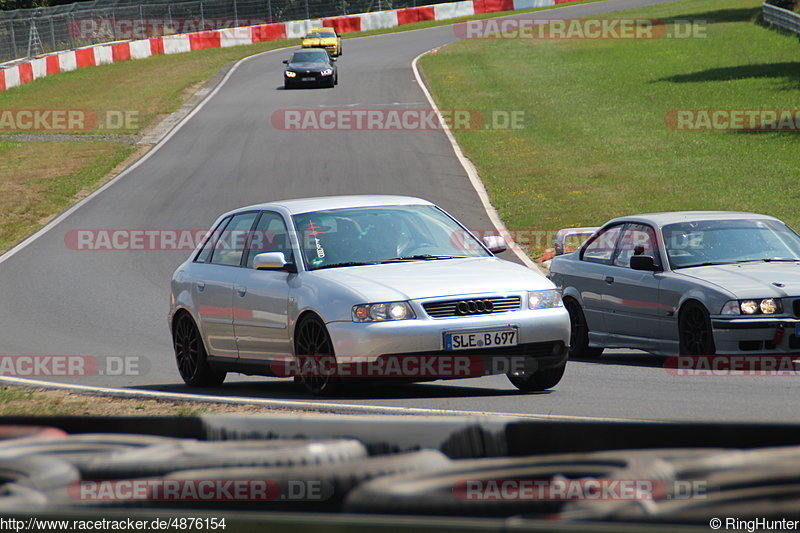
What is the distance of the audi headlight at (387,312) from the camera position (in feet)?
27.8

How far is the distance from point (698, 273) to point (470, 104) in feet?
94.1

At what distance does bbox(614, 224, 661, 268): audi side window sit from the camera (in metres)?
11.6

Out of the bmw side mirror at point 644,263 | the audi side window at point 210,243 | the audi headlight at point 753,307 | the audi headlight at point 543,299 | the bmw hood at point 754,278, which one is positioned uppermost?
the audi side window at point 210,243

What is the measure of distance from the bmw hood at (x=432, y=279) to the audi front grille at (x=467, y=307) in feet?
0.20

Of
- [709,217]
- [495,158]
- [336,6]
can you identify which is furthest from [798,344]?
[336,6]

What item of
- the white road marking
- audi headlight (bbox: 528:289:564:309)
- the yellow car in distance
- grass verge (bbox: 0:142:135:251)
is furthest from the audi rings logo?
the yellow car in distance

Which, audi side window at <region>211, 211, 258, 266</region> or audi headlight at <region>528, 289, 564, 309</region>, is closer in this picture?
audi headlight at <region>528, 289, 564, 309</region>

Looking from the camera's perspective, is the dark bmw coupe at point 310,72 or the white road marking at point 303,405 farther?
the dark bmw coupe at point 310,72

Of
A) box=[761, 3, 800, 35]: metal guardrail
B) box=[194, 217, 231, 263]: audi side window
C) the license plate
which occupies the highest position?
box=[761, 3, 800, 35]: metal guardrail

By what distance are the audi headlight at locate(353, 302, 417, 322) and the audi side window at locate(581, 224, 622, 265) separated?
4.17 metres

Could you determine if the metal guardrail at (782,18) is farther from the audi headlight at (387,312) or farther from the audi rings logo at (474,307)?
the audi headlight at (387,312)

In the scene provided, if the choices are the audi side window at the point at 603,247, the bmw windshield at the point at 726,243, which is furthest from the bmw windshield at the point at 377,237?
the audi side window at the point at 603,247

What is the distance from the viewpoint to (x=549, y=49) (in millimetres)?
54688

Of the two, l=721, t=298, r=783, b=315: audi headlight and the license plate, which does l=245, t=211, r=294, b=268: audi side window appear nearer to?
the license plate
